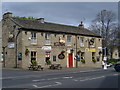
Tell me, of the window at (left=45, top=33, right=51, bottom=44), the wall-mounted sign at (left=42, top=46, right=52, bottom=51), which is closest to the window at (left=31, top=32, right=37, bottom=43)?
the wall-mounted sign at (left=42, top=46, right=52, bottom=51)

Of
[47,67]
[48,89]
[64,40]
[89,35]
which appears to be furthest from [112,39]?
[48,89]

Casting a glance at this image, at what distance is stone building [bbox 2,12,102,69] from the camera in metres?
28.1

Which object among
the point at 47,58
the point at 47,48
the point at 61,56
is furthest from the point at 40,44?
the point at 61,56

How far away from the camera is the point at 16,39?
29.0 m

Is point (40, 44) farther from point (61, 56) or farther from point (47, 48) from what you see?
point (61, 56)

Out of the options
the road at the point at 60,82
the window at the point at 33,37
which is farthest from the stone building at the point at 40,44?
the road at the point at 60,82

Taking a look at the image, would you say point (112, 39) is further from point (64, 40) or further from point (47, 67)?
point (47, 67)

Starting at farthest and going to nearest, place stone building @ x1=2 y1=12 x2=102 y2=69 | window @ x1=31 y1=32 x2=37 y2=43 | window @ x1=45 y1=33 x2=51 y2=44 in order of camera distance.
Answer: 1. window @ x1=45 y1=33 x2=51 y2=44
2. window @ x1=31 y1=32 x2=37 y2=43
3. stone building @ x1=2 y1=12 x2=102 y2=69

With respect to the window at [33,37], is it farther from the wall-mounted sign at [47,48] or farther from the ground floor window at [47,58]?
the ground floor window at [47,58]

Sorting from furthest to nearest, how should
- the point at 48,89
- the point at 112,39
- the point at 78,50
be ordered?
the point at 112,39 < the point at 78,50 < the point at 48,89

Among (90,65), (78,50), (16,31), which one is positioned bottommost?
(90,65)

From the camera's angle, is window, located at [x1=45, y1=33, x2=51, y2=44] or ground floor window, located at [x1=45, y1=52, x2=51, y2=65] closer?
ground floor window, located at [x1=45, y1=52, x2=51, y2=65]

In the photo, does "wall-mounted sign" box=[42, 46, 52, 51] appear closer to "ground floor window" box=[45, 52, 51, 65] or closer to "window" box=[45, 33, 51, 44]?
"ground floor window" box=[45, 52, 51, 65]

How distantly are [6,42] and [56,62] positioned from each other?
25.5 feet
